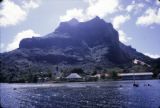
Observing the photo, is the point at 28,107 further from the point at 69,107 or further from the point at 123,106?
the point at 123,106

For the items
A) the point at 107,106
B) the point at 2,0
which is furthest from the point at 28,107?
the point at 2,0

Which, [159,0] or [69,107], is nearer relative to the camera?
[159,0]

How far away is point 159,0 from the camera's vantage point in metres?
14.8

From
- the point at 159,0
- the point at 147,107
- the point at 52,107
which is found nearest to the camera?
the point at 159,0

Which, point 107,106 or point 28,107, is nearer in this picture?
point 107,106

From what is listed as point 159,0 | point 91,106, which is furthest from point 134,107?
point 159,0

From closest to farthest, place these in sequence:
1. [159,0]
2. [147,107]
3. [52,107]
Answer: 1. [159,0]
2. [147,107]
3. [52,107]

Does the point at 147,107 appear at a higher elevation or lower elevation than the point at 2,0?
lower

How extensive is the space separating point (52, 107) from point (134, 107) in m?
17.1

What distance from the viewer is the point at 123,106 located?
65750 millimetres

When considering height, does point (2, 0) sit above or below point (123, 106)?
above

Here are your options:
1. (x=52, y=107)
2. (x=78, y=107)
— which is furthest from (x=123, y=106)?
(x=52, y=107)

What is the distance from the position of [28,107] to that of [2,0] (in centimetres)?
5810

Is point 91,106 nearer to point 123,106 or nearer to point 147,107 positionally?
point 123,106
